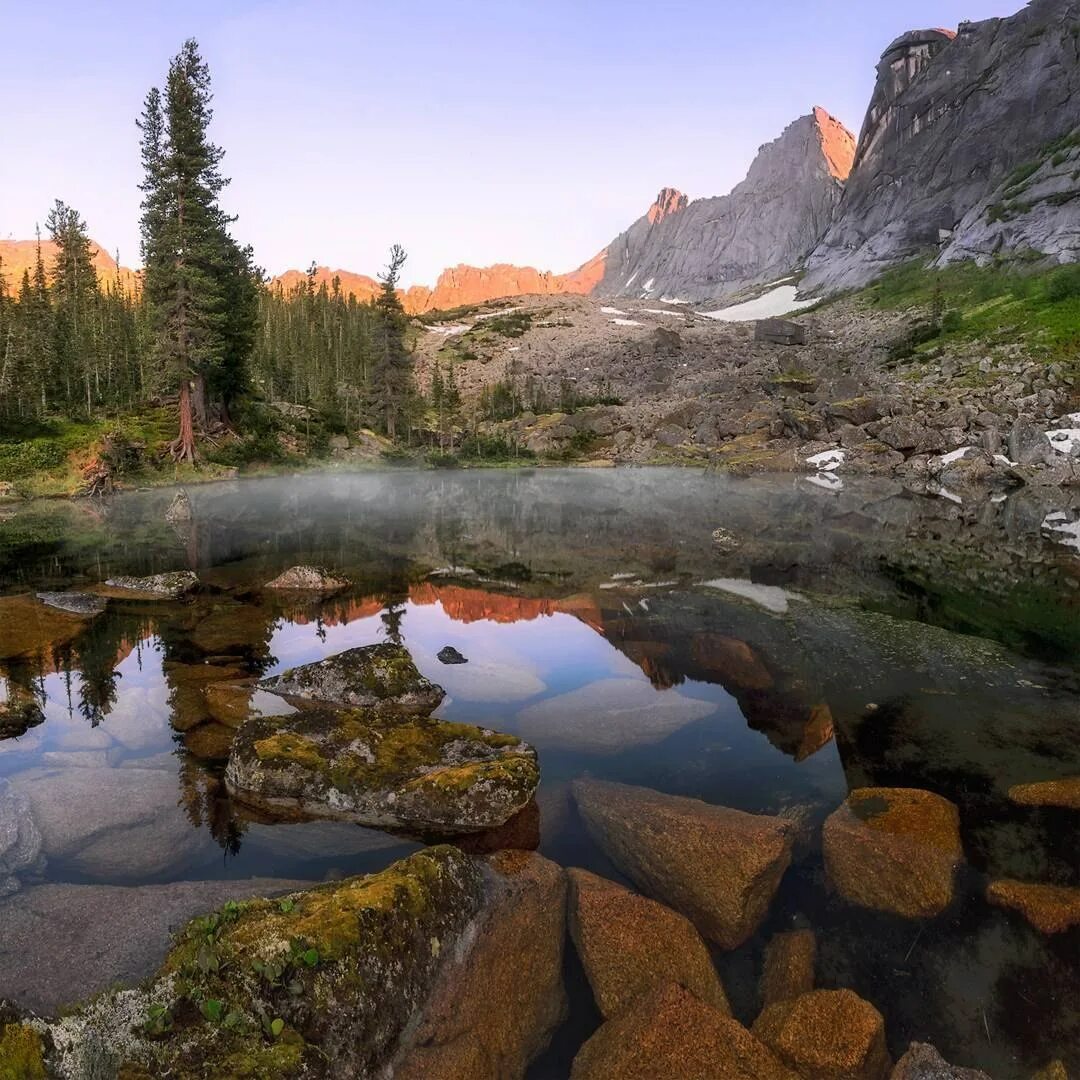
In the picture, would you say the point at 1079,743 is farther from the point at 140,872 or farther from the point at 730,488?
the point at 730,488

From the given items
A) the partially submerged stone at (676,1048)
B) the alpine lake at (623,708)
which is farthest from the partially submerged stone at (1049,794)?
the partially submerged stone at (676,1048)

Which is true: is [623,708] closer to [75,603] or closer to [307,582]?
[307,582]

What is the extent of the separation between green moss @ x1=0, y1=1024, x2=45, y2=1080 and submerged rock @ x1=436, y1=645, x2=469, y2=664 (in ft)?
37.9

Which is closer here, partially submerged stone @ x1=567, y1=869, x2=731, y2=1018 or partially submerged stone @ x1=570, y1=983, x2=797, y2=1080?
partially submerged stone @ x1=570, y1=983, x2=797, y2=1080

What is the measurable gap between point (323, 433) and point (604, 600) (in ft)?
184

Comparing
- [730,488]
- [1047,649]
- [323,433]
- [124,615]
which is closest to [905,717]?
[1047,649]

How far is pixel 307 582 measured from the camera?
2277 centimetres

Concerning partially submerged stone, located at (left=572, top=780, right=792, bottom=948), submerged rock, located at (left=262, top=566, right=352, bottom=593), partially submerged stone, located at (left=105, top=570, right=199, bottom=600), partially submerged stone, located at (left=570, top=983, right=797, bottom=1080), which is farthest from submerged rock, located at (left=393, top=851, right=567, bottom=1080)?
partially submerged stone, located at (left=105, top=570, right=199, bottom=600)

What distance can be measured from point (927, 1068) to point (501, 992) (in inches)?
152

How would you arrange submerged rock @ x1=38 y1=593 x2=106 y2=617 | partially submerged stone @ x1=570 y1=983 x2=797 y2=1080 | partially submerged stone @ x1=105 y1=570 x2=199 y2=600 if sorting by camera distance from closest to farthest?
1. partially submerged stone @ x1=570 y1=983 x2=797 y2=1080
2. submerged rock @ x1=38 y1=593 x2=106 y2=617
3. partially submerged stone @ x1=105 y1=570 x2=199 y2=600

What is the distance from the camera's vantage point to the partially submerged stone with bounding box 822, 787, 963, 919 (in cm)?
838

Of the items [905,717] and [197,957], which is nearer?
[197,957]

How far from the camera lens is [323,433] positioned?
7125 cm

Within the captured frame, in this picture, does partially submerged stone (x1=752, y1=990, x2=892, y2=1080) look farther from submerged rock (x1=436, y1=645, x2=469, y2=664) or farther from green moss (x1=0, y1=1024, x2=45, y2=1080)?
submerged rock (x1=436, y1=645, x2=469, y2=664)
